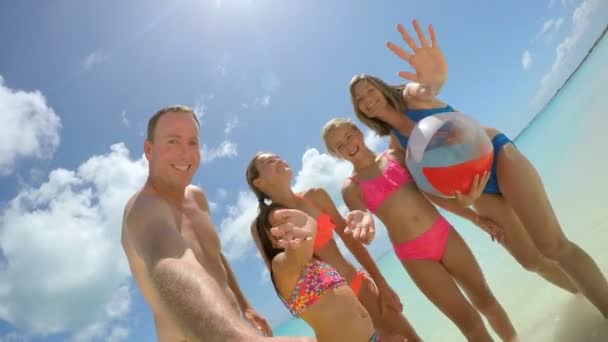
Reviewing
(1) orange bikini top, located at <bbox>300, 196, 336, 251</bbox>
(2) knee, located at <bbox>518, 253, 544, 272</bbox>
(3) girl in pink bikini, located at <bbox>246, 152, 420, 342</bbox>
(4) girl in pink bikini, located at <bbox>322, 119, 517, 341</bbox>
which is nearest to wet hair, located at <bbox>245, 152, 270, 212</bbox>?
(3) girl in pink bikini, located at <bbox>246, 152, 420, 342</bbox>

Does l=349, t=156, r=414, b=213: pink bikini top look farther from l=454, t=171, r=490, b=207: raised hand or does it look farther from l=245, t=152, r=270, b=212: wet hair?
l=245, t=152, r=270, b=212: wet hair

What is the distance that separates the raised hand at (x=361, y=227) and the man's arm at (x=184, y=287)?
3.98ft

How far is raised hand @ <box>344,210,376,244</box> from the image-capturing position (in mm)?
2662

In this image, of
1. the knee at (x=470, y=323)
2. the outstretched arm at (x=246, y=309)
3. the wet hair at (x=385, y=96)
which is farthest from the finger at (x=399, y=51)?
the outstretched arm at (x=246, y=309)

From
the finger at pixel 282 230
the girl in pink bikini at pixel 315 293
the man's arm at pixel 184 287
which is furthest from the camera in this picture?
the girl in pink bikini at pixel 315 293

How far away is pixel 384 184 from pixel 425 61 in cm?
104

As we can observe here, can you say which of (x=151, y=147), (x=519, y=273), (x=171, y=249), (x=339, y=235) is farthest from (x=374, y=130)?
(x=519, y=273)

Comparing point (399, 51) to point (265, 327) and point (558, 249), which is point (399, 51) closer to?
point (558, 249)

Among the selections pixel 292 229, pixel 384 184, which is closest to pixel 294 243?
pixel 292 229

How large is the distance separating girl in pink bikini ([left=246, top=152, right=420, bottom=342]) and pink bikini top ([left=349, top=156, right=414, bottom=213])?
41 centimetres

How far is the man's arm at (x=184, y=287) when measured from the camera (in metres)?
1.16

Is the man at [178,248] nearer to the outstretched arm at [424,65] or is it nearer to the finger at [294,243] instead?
the finger at [294,243]

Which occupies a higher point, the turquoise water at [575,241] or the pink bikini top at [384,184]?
the pink bikini top at [384,184]

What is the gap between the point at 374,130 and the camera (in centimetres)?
377
